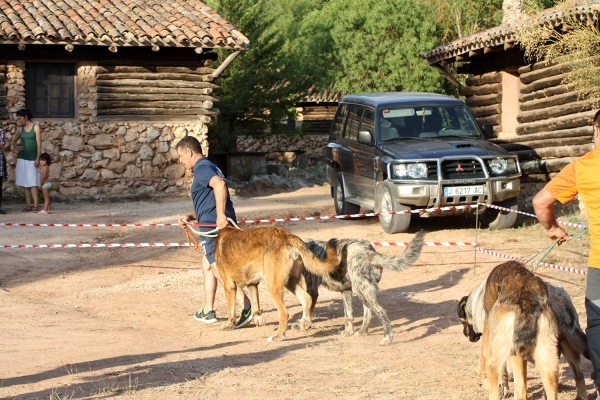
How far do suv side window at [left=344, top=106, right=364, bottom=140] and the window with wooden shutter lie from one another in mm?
7488

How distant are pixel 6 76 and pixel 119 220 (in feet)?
18.5

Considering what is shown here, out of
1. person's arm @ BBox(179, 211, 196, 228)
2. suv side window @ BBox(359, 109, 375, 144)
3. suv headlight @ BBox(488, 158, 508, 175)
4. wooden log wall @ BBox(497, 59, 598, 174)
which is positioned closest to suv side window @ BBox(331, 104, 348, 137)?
suv side window @ BBox(359, 109, 375, 144)

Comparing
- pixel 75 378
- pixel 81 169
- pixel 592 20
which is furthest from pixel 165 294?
pixel 81 169

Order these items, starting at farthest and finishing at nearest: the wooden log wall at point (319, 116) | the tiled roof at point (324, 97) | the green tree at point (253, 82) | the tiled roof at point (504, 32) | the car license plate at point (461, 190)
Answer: the wooden log wall at point (319, 116), the tiled roof at point (324, 97), the green tree at point (253, 82), the tiled roof at point (504, 32), the car license plate at point (461, 190)

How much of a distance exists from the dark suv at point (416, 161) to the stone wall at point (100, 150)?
5629mm

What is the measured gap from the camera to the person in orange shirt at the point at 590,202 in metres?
4.94

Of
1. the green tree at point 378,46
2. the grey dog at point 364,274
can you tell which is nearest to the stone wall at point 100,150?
the grey dog at point 364,274

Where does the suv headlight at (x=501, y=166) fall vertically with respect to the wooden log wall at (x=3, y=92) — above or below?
below

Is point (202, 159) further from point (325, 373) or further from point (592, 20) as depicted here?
point (592, 20)

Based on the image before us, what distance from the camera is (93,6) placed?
20.0 m

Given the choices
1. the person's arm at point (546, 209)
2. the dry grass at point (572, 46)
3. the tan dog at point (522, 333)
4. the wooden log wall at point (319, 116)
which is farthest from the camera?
the wooden log wall at point (319, 116)

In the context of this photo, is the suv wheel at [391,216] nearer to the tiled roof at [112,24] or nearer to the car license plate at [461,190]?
the car license plate at [461,190]

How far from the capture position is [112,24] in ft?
62.5

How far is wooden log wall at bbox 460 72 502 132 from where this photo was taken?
62.3 feet
